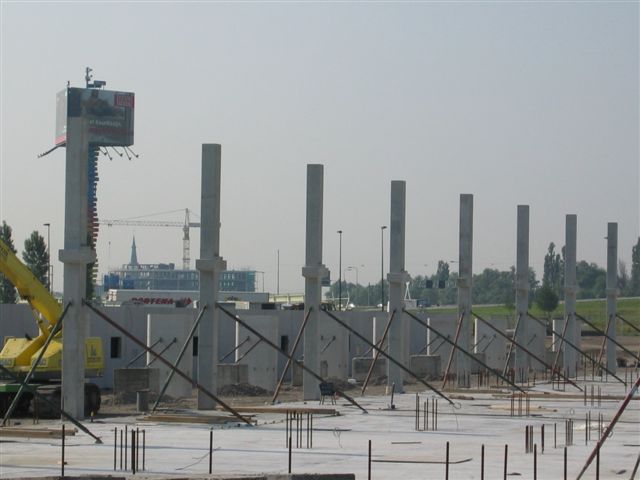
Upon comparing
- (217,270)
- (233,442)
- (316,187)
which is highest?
(316,187)

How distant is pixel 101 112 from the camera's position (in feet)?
435

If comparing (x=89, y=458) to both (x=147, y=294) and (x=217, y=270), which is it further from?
(x=147, y=294)

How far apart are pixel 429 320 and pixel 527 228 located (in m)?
8.78

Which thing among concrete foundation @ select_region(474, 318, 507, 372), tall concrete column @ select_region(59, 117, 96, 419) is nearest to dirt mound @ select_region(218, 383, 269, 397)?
tall concrete column @ select_region(59, 117, 96, 419)

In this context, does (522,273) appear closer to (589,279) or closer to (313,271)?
(313,271)

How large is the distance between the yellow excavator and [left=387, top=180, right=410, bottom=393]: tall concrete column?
32.6 feet

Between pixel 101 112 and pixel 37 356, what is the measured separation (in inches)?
3936

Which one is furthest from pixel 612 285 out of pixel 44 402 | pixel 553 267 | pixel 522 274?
pixel 553 267

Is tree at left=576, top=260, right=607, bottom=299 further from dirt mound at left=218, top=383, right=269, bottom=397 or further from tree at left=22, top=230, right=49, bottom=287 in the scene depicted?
dirt mound at left=218, top=383, right=269, bottom=397

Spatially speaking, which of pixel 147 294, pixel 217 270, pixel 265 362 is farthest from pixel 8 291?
pixel 217 270

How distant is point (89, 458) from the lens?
2278 cm

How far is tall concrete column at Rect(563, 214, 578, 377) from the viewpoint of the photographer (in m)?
51.9

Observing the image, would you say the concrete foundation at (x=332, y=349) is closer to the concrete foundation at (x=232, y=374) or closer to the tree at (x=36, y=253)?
the concrete foundation at (x=232, y=374)

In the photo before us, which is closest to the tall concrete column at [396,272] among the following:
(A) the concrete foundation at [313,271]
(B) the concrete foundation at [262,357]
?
(A) the concrete foundation at [313,271]
